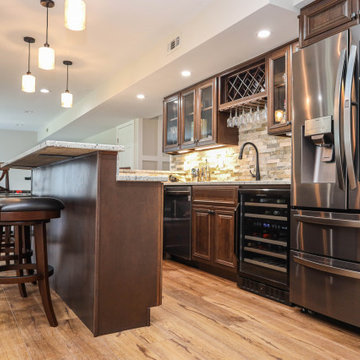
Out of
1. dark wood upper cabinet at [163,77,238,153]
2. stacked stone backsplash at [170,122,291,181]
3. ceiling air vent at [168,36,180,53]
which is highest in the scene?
ceiling air vent at [168,36,180,53]


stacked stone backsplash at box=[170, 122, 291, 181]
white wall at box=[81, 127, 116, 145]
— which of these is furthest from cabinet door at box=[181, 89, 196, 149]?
white wall at box=[81, 127, 116, 145]

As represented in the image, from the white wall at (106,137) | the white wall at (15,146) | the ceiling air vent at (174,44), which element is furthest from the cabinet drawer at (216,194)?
the white wall at (15,146)

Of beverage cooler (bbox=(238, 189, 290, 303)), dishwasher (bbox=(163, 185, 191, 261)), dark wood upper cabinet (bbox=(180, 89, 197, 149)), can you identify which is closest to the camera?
beverage cooler (bbox=(238, 189, 290, 303))

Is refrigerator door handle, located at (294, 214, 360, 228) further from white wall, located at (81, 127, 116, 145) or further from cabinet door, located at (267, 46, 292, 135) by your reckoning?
white wall, located at (81, 127, 116, 145)

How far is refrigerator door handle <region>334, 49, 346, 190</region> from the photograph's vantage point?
2.02 metres

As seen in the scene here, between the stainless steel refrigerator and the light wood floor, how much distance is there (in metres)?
0.23

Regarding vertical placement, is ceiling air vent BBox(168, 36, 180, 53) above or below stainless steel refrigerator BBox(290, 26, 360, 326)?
above

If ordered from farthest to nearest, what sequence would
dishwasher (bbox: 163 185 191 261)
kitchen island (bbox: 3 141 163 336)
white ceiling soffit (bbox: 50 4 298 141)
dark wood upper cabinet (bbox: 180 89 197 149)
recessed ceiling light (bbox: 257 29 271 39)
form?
dark wood upper cabinet (bbox: 180 89 197 149)
dishwasher (bbox: 163 185 191 261)
recessed ceiling light (bbox: 257 29 271 39)
white ceiling soffit (bbox: 50 4 298 141)
kitchen island (bbox: 3 141 163 336)

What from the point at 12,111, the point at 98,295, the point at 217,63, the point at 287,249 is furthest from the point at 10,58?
the point at 287,249

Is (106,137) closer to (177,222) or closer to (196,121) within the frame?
(196,121)

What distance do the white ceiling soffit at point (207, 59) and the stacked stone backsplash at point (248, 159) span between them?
2.79 ft

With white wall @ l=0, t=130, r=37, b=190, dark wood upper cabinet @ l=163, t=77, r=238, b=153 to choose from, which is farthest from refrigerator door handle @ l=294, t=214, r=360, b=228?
white wall @ l=0, t=130, r=37, b=190

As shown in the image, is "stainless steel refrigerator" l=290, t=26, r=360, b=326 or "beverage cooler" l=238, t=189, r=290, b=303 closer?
"stainless steel refrigerator" l=290, t=26, r=360, b=326

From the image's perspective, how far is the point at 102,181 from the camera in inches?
75.0
